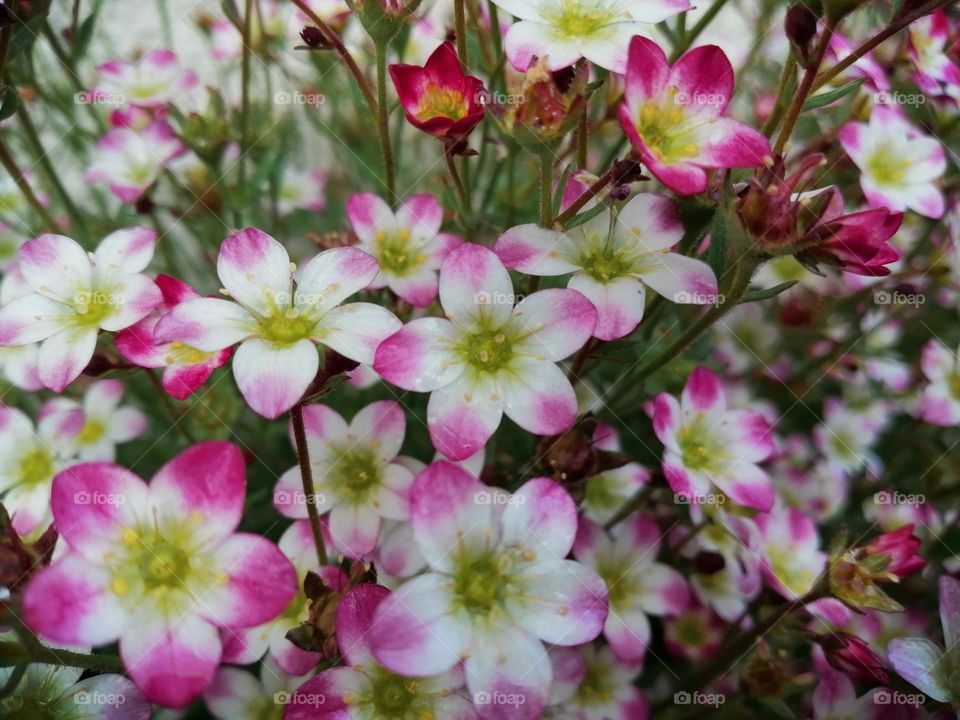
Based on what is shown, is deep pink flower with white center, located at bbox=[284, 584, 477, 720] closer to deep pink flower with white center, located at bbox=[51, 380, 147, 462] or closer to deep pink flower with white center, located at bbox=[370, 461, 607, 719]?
deep pink flower with white center, located at bbox=[370, 461, 607, 719]

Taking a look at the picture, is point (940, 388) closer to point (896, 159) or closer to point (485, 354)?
point (896, 159)

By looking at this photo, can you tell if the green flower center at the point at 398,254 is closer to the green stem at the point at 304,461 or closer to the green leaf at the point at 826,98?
the green stem at the point at 304,461

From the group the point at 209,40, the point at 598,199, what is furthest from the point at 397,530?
the point at 209,40

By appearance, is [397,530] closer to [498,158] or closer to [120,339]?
[120,339]

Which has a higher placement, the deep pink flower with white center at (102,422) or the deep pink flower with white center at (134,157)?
the deep pink flower with white center at (134,157)

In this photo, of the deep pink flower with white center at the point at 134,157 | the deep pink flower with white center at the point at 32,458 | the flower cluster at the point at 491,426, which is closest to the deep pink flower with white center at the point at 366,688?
the flower cluster at the point at 491,426

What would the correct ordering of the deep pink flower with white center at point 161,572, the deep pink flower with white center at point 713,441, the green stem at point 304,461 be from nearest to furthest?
the deep pink flower with white center at point 161,572 < the green stem at point 304,461 < the deep pink flower with white center at point 713,441
